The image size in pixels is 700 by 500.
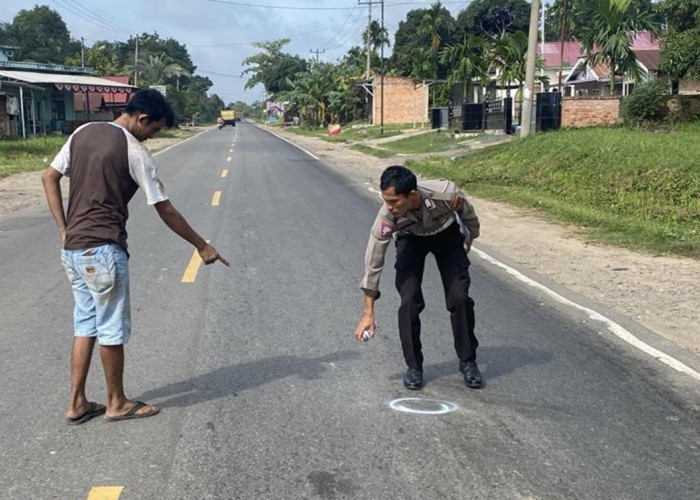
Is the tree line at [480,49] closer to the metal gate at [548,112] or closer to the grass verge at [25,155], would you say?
the metal gate at [548,112]

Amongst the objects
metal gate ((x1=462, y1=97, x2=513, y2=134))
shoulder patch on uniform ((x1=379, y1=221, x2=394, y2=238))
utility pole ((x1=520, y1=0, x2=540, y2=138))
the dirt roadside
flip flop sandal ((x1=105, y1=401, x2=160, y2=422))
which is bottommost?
the dirt roadside

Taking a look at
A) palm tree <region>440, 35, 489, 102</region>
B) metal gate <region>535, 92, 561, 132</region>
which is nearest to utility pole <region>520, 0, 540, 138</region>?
metal gate <region>535, 92, 561, 132</region>

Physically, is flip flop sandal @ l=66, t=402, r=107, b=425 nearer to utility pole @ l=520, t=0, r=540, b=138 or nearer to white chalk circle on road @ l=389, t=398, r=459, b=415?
white chalk circle on road @ l=389, t=398, r=459, b=415

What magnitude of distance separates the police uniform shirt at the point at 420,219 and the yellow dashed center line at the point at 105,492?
184 cm

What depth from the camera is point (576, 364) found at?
5512mm

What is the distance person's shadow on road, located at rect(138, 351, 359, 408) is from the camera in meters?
4.77

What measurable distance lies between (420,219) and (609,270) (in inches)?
201

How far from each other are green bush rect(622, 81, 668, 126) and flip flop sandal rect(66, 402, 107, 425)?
21.7m

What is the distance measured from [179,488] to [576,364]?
10.2ft

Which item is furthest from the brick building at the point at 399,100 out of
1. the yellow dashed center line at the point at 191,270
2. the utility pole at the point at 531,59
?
the yellow dashed center line at the point at 191,270

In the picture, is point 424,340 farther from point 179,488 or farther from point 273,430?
point 179,488

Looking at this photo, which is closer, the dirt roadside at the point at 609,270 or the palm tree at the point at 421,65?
the dirt roadside at the point at 609,270

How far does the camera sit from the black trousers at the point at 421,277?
16.0 feet

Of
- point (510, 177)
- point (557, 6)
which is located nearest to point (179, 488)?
point (510, 177)
